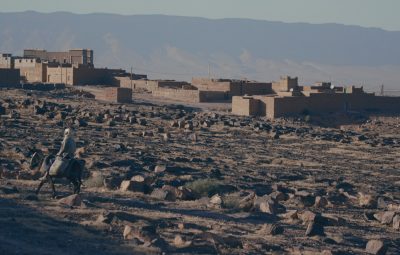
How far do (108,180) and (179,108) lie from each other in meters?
29.2

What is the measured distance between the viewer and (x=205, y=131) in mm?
36375

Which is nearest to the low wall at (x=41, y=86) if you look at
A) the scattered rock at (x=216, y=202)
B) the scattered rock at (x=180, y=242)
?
the scattered rock at (x=216, y=202)

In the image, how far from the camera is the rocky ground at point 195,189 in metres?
12.2

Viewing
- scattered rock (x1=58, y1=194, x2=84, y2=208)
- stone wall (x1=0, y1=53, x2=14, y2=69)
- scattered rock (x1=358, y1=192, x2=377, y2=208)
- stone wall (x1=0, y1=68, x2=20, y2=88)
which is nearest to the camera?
scattered rock (x1=58, y1=194, x2=84, y2=208)

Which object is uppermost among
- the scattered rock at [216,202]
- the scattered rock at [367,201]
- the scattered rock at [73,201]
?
the scattered rock at [73,201]

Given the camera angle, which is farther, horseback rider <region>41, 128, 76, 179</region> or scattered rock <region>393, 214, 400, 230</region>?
scattered rock <region>393, 214, 400, 230</region>

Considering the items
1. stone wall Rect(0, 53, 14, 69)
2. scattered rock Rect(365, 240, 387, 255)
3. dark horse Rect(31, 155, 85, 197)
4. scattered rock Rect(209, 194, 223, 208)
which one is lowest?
scattered rock Rect(365, 240, 387, 255)

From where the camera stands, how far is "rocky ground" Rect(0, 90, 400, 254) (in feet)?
39.9

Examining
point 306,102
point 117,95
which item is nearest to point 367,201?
point 306,102

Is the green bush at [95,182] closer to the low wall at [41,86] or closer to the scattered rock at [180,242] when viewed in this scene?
the scattered rock at [180,242]

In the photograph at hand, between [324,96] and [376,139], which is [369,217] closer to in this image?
[376,139]

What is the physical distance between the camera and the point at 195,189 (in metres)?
18.1

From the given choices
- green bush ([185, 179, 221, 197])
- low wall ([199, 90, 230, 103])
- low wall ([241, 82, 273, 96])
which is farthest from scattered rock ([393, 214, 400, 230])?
low wall ([241, 82, 273, 96])

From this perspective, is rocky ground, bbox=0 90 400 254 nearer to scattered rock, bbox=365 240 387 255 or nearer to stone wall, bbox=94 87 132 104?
scattered rock, bbox=365 240 387 255
